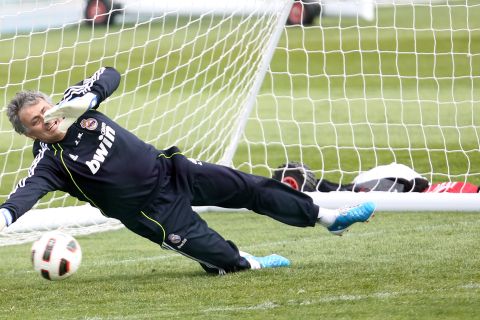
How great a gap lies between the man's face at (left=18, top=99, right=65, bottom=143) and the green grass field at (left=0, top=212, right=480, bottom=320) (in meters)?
0.92

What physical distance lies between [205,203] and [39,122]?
1.17 metres

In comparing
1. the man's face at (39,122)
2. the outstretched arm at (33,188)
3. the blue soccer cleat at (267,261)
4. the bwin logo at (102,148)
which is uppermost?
the man's face at (39,122)

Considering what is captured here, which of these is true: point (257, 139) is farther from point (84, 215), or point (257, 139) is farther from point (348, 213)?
point (348, 213)

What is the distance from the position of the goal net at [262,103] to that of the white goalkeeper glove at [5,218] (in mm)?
2316

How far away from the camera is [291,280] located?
6070 millimetres

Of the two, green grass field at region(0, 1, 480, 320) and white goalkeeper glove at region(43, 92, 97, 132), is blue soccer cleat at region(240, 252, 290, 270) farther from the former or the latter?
white goalkeeper glove at region(43, 92, 97, 132)

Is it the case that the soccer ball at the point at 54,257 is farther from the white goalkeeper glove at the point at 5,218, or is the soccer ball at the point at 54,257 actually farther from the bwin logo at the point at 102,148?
the bwin logo at the point at 102,148

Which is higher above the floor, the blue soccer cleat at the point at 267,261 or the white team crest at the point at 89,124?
the white team crest at the point at 89,124

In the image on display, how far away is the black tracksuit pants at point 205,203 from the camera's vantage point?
628 centimetres

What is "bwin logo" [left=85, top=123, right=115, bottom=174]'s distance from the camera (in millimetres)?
6074

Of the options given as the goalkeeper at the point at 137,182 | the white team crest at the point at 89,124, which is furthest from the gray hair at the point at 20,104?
the white team crest at the point at 89,124

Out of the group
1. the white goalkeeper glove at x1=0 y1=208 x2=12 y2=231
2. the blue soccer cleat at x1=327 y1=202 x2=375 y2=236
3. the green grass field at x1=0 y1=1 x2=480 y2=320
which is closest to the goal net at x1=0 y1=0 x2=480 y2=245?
the green grass field at x1=0 y1=1 x2=480 y2=320

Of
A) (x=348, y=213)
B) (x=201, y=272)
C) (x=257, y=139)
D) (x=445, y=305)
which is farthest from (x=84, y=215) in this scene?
(x=257, y=139)

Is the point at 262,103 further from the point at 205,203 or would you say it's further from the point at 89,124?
the point at 89,124
